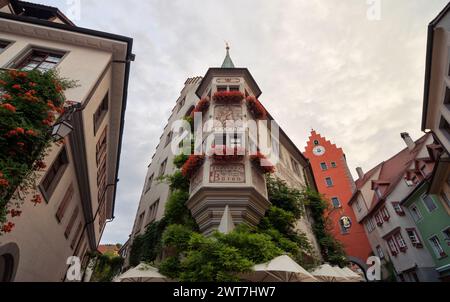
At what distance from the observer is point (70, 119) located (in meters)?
8.20

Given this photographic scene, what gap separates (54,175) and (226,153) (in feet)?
23.3

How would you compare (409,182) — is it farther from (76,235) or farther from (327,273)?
(76,235)

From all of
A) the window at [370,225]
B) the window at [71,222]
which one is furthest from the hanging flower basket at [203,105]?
the window at [370,225]

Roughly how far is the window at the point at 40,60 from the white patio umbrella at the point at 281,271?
11995 millimetres

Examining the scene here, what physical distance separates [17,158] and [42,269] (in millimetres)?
7277

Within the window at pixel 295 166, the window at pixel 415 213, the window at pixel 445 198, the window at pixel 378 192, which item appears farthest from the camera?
the window at pixel 378 192

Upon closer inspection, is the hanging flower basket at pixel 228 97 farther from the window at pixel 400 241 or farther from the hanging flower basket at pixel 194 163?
the window at pixel 400 241

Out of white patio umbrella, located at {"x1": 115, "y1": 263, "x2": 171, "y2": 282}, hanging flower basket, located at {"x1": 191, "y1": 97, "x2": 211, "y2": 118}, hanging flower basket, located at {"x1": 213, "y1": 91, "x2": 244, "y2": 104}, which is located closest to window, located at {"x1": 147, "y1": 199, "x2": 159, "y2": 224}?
white patio umbrella, located at {"x1": 115, "y1": 263, "x2": 171, "y2": 282}

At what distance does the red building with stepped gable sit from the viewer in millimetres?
28491

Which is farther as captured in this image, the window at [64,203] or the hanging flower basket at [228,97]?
the hanging flower basket at [228,97]

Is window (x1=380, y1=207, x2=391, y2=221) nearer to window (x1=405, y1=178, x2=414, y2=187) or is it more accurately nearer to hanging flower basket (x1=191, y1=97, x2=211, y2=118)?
window (x1=405, y1=178, x2=414, y2=187)

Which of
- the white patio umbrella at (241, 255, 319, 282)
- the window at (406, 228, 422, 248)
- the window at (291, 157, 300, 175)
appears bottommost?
the white patio umbrella at (241, 255, 319, 282)

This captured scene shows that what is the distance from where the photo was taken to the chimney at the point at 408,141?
27.1 meters

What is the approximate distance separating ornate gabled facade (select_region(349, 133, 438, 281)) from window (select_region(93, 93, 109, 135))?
22.0 metres
